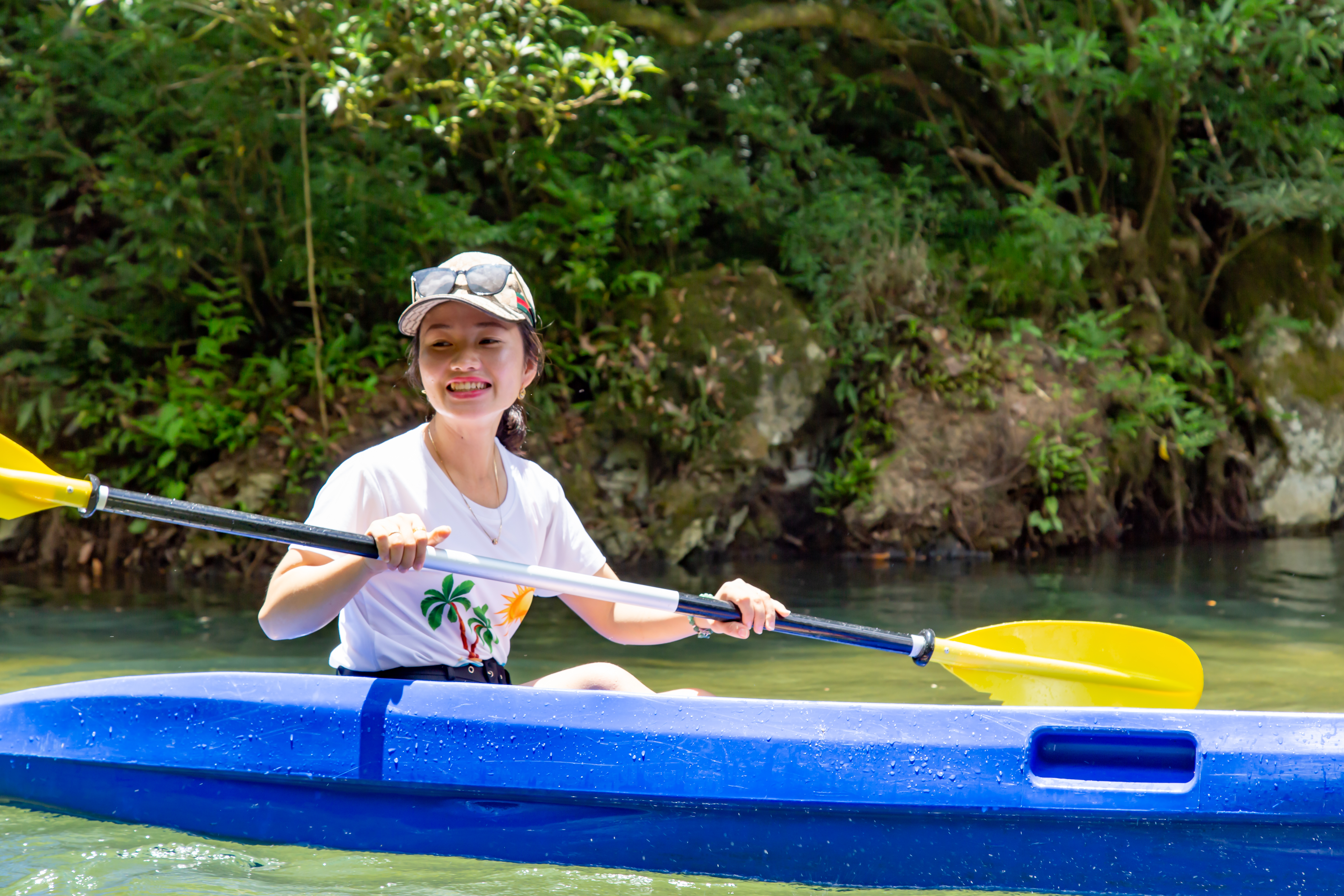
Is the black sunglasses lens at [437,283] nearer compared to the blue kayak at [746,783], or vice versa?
the blue kayak at [746,783]

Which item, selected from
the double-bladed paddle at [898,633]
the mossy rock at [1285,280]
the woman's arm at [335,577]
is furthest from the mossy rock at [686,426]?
the woman's arm at [335,577]

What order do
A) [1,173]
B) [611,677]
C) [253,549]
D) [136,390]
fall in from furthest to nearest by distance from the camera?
[1,173], [136,390], [253,549], [611,677]

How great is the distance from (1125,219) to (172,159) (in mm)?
6018

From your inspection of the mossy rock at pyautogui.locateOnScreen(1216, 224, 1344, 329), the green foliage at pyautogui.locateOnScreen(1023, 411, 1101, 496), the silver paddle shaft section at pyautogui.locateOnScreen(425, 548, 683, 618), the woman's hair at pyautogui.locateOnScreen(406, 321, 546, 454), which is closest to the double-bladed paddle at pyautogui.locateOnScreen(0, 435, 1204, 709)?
the silver paddle shaft section at pyautogui.locateOnScreen(425, 548, 683, 618)

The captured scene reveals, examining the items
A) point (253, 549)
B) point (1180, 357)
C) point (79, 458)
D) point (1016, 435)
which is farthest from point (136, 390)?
point (1180, 357)

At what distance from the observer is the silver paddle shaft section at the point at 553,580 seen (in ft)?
7.38

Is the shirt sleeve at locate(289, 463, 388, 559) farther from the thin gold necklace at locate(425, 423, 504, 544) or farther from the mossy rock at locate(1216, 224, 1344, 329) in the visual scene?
the mossy rock at locate(1216, 224, 1344, 329)

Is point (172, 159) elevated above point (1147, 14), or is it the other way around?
point (1147, 14)

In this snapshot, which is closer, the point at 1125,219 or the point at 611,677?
the point at 611,677

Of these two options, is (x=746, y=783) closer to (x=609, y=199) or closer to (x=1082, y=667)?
(x=1082, y=667)

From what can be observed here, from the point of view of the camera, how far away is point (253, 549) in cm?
627

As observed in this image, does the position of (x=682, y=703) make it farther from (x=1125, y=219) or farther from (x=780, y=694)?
(x=1125, y=219)

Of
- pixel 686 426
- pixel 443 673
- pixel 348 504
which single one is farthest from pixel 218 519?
pixel 686 426

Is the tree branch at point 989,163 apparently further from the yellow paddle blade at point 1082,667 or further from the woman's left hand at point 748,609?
the woman's left hand at point 748,609
